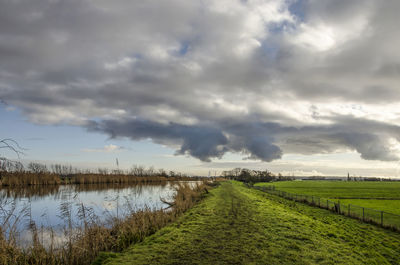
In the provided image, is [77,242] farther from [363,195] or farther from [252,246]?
[363,195]

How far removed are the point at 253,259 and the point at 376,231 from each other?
15160 millimetres

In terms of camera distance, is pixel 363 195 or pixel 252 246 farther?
pixel 363 195

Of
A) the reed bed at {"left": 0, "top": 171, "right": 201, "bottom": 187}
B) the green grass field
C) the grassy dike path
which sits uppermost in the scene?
the grassy dike path

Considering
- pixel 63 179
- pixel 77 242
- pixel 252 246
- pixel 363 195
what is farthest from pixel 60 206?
pixel 363 195

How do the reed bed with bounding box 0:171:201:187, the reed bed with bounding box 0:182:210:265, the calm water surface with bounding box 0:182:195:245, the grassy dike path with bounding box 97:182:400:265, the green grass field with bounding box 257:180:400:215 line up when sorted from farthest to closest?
the reed bed with bounding box 0:171:201:187 < the green grass field with bounding box 257:180:400:215 < the calm water surface with bounding box 0:182:195:245 < the grassy dike path with bounding box 97:182:400:265 < the reed bed with bounding box 0:182:210:265

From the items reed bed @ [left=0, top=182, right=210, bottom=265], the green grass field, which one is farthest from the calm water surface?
the green grass field

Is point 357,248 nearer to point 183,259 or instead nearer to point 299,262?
point 299,262

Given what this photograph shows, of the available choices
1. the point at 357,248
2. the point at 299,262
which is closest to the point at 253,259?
the point at 299,262

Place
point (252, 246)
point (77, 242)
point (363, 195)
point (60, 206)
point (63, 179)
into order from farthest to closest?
point (63, 179)
point (363, 195)
point (60, 206)
point (252, 246)
point (77, 242)

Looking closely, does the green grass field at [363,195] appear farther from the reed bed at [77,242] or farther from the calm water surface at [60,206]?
the reed bed at [77,242]

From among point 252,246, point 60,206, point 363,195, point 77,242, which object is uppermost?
point 77,242

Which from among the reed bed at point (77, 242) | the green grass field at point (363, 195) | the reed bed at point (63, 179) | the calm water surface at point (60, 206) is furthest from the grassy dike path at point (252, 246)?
the reed bed at point (63, 179)

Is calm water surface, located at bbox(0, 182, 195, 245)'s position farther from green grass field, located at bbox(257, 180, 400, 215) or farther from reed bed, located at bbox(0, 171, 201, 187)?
green grass field, located at bbox(257, 180, 400, 215)

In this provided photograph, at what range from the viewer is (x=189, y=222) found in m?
17.1
